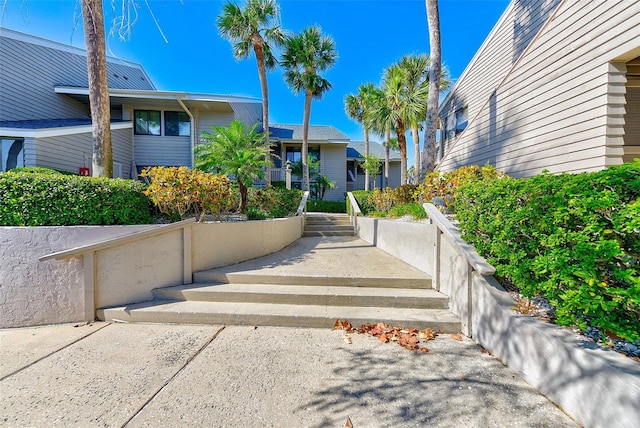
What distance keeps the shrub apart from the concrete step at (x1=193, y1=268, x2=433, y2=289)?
3.56 feet

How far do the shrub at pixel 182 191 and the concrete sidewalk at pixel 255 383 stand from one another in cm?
196

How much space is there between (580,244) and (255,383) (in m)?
2.78

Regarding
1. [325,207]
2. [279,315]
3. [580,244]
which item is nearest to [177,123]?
[325,207]

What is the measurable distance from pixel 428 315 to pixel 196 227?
3637mm

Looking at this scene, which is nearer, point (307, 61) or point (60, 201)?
point (60, 201)

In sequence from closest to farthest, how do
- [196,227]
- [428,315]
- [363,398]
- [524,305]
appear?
[363,398]
[524,305]
[428,315]
[196,227]

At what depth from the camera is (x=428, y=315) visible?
3338 millimetres

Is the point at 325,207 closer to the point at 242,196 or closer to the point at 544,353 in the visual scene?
the point at 242,196

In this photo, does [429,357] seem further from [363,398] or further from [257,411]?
[257,411]

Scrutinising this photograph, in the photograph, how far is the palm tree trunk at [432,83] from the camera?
7094 millimetres

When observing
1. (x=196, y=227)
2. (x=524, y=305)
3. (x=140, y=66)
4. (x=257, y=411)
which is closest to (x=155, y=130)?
(x=140, y=66)

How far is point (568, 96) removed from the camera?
467 centimetres

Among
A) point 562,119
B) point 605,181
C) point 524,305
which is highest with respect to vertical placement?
point 562,119

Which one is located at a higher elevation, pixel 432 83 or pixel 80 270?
pixel 432 83
